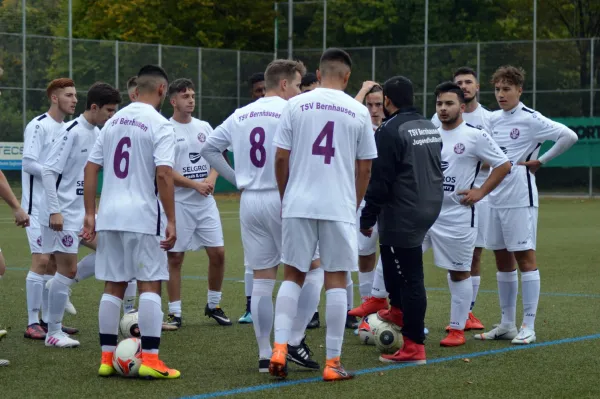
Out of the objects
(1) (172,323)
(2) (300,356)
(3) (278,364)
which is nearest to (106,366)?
(3) (278,364)

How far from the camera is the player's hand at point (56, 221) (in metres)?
9.03

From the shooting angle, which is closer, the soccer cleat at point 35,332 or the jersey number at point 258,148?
the jersey number at point 258,148

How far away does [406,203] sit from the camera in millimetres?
8227

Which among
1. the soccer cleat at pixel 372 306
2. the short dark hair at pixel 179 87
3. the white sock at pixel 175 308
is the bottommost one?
the white sock at pixel 175 308

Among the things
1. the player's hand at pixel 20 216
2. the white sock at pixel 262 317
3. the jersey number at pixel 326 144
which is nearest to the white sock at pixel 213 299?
the white sock at pixel 262 317

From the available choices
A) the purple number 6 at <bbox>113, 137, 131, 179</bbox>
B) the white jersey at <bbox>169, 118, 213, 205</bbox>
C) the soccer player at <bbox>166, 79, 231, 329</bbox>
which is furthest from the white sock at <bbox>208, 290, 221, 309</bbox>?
the purple number 6 at <bbox>113, 137, 131, 179</bbox>

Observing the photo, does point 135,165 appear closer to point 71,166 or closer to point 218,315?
point 71,166

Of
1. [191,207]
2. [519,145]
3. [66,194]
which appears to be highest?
[519,145]

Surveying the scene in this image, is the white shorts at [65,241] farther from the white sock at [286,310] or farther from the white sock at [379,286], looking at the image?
the white sock at [379,286]

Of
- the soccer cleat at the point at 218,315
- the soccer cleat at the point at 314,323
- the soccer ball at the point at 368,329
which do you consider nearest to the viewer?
the soccer ball at the point at 368,329

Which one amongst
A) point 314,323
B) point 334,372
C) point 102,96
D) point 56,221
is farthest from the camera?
point 314,323

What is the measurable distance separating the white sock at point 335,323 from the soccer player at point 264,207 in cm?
45

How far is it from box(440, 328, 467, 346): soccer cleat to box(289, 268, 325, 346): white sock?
142cm

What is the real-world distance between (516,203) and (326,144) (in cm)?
268
